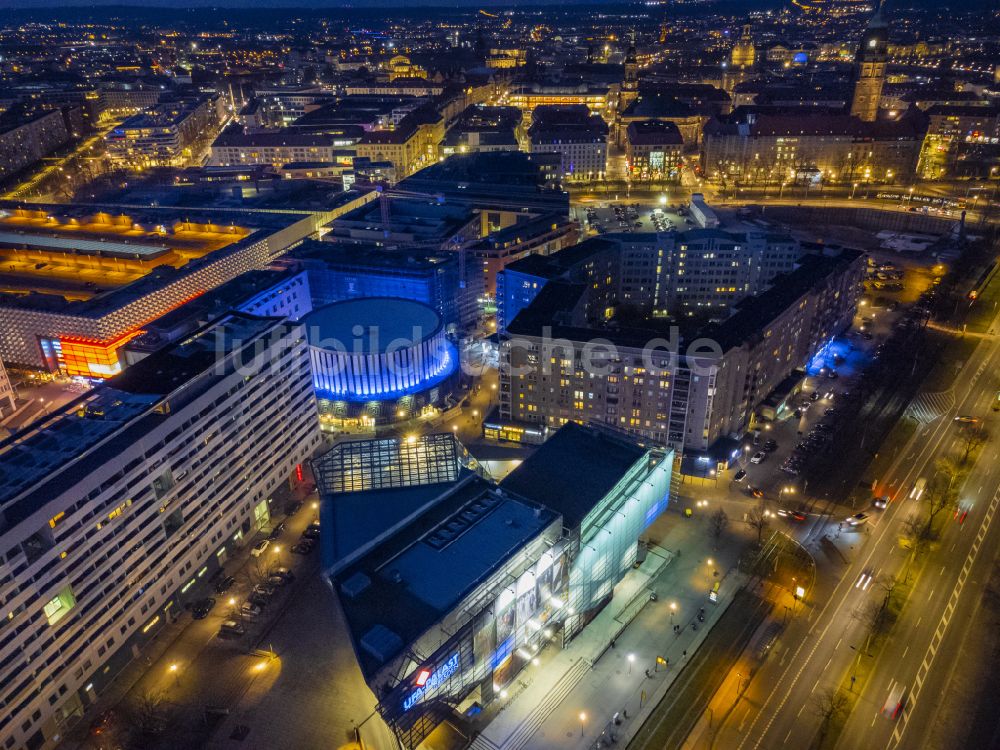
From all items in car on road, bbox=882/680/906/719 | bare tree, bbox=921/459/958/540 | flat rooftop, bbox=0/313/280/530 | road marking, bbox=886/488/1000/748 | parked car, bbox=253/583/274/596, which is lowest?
parked car, bbox=253/583/274/596

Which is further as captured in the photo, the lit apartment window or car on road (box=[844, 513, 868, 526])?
car on road (box=[844, 513, 868, 526])

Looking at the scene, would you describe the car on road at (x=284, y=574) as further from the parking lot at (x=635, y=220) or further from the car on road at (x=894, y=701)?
the parking lot at (x=635, y=220)

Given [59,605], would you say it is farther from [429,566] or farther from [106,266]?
[106,266]

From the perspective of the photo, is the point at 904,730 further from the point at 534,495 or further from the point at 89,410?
the point at 89,410

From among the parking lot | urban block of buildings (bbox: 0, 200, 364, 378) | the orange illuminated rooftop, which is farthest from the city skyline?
the parking lot

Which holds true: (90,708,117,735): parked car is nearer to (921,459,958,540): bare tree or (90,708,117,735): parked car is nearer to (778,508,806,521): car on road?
(778,508,806,521): car on road

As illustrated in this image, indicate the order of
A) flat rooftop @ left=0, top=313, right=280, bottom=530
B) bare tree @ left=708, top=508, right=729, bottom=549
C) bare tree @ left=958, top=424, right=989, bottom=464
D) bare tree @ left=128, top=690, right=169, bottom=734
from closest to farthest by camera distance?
flat rooftop @ left=0, top=313, right=280, bottom=530, bare tree @ left=128, top=690, right=169, bottom=734, bare tree @ left=708, top=508, right=729, bottom=549, bare tree @ left=958, top=424, right=989, bottom=464
